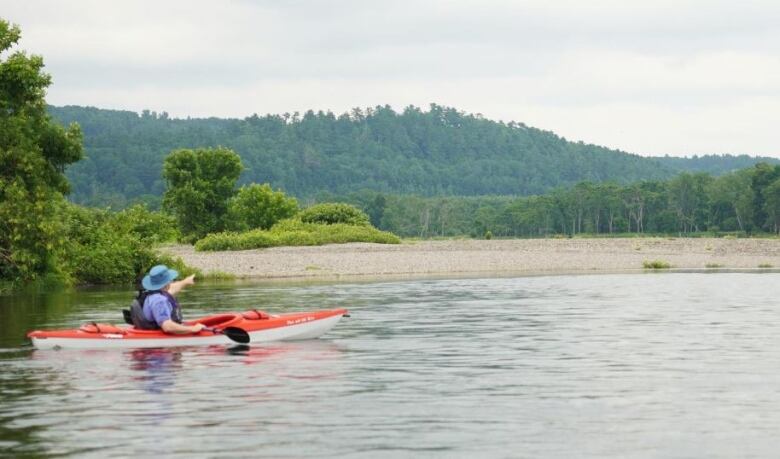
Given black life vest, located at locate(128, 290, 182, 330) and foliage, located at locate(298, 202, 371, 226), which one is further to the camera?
foliage, located at locate(298, 202, 371, 226)

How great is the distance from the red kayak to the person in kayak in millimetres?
199

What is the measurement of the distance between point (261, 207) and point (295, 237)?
18.0 metres

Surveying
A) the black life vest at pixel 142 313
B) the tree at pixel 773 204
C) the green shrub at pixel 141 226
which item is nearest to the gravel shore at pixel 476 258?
the green shrub at pixel 141 226

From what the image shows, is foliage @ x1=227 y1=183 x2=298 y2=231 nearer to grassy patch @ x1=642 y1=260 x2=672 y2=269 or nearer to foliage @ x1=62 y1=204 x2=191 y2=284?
grassy patch @ x1=642 y1=260 x2=672 y2=269

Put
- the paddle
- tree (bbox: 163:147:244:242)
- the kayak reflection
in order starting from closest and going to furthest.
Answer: the kayak reflection
the paddle
tree (bbox: 163:147:244:242)

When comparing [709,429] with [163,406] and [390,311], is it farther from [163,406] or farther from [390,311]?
[390,311]

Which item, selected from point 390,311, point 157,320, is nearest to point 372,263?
point 390,311

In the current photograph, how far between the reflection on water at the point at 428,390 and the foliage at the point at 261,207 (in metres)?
60.3

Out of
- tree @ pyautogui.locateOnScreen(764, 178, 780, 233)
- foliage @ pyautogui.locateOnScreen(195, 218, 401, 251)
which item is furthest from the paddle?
tree @ pyautogui.locateOnScreen(764, 178, 780, 233)

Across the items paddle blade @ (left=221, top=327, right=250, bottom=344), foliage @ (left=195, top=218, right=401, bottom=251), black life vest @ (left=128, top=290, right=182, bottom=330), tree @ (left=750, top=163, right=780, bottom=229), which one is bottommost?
paddle blade @ (left=221, top=327, right=250, bottom=344)

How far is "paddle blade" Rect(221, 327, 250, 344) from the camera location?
76.9 feet

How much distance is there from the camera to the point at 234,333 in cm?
2356

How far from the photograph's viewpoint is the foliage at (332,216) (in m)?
86.2

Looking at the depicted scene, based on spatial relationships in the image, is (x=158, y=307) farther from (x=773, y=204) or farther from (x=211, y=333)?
(x=773, y=204)
